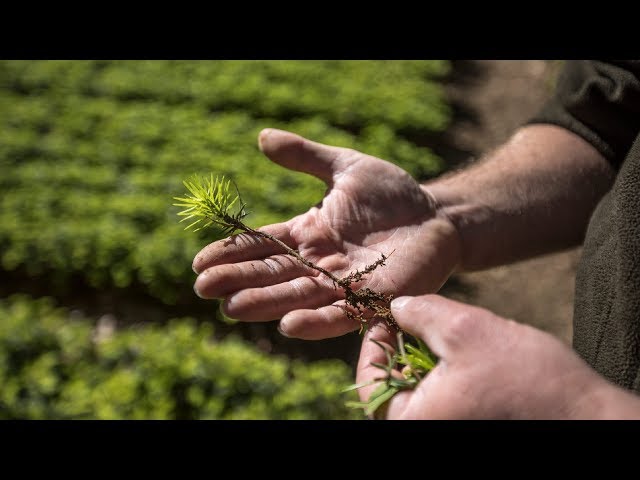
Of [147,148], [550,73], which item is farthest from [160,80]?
[550,73]

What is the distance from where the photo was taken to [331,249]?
2.24m

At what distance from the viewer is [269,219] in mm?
4953

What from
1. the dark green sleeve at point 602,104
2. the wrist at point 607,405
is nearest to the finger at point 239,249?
the wrist at point 607,405

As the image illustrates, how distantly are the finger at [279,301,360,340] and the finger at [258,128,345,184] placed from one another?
0.70 m

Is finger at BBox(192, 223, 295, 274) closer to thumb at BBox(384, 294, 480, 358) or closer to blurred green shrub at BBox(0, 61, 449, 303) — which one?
thumb at BBox(384, 294, 480, 358)

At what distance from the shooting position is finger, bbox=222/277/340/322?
1908 millimetres

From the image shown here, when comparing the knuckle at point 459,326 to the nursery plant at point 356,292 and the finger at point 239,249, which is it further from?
the finger at point 239,249

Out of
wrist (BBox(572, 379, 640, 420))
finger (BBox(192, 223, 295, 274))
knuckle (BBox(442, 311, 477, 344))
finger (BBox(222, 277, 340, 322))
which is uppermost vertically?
finger (BBox(192, 223, 295, 274))

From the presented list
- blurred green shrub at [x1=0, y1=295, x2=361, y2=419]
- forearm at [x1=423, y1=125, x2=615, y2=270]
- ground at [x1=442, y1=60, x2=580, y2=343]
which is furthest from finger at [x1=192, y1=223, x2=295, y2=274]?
ground at [x1=442, y1=60, x2=580, y2=343]

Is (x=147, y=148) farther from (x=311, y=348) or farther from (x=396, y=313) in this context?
(x=396, y=313)

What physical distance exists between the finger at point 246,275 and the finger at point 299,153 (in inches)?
19.9

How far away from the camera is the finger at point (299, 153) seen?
7.65 ft

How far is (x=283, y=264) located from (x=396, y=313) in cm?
59

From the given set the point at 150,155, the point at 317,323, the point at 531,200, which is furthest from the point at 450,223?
the point at 150,155
